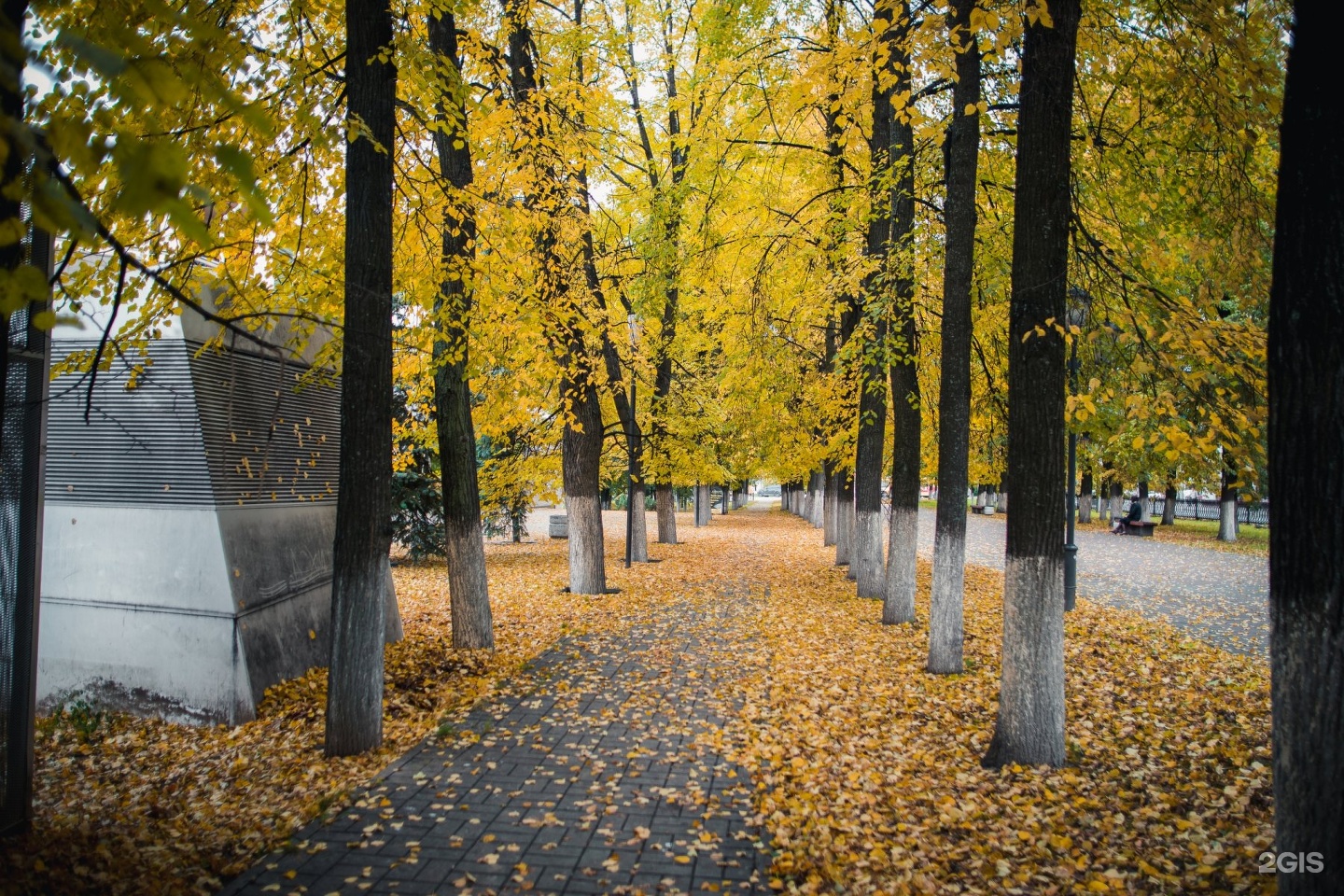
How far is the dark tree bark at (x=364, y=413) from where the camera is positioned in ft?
18.6

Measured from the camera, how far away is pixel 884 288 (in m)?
9.33

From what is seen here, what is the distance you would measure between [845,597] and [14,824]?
35.4ft

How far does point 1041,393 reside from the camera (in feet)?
17.4

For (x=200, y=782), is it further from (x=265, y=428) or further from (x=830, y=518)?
(x=830, y=518)

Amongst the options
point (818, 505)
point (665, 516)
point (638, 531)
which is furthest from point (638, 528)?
point (818, 505)

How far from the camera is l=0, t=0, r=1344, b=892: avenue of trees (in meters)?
2.65

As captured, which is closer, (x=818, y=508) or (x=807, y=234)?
(x=807, y=234)

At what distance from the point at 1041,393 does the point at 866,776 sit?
9.46 feet

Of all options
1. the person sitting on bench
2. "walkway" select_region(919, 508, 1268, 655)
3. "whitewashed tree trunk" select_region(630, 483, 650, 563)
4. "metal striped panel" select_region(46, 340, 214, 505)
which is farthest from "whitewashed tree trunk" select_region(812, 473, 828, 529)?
"metal striped panel" select_region(46, 340, 214, 505)

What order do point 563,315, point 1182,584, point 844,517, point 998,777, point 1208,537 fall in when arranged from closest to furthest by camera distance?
point 998,777 → point 563,315 → point 1182,584 → point 844,517 → point 1208,537

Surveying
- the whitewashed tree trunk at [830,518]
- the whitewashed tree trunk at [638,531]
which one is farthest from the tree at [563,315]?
the whitewashed tree trunk at [830,518]

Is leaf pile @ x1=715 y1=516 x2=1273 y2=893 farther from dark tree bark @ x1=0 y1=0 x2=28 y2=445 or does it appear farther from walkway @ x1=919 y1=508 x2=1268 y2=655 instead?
dark tree bark @ x1=0 y1=0 x2=28 y2=445

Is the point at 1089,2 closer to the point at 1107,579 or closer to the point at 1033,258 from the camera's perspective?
the point at 1033,258

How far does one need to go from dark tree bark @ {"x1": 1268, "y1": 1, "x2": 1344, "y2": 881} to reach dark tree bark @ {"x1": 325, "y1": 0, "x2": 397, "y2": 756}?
5154 millimetres
